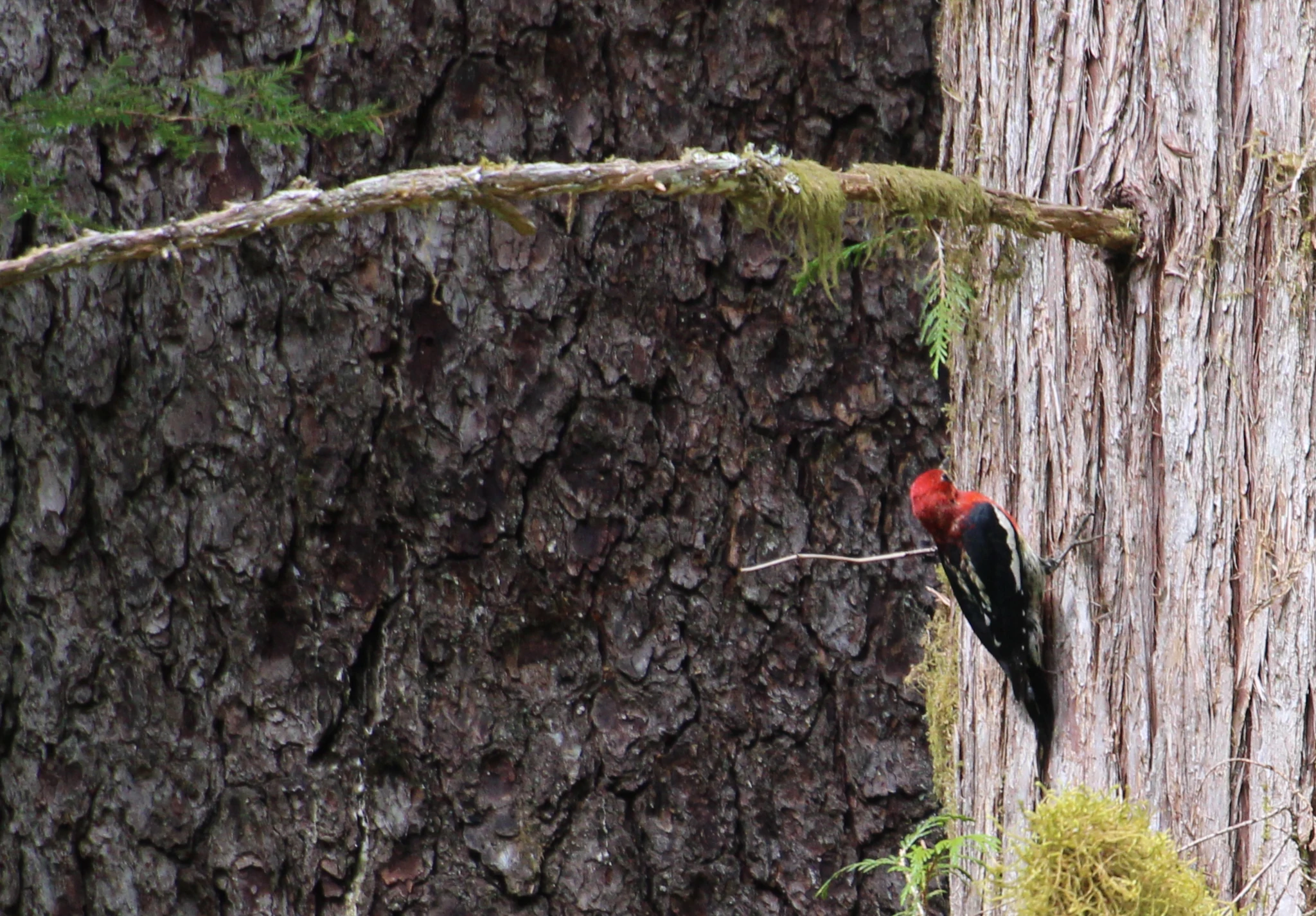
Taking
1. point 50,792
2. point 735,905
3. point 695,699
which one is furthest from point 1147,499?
point 50,792

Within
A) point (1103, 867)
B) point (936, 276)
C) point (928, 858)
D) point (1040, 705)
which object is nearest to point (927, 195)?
point (936, 276)

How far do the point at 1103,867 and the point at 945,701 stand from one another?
1.11 m

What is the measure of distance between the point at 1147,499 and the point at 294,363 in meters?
2.43

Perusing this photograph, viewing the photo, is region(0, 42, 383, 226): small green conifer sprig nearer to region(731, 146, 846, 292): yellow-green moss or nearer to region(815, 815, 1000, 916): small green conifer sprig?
region(731, 146, 846, 292): yellow-green moss

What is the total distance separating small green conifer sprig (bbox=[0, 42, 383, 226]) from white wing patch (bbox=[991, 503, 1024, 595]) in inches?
74.9

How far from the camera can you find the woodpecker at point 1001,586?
217 centimetres

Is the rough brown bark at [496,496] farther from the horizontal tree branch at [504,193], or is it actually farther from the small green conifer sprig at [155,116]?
the horizontal tree branch at [504,193]

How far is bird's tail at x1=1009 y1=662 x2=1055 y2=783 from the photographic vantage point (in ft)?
7.04

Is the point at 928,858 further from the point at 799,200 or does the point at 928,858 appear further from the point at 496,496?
the point at 496,496

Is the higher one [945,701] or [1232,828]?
[1232,828]

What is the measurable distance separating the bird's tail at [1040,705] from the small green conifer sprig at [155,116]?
2126mm

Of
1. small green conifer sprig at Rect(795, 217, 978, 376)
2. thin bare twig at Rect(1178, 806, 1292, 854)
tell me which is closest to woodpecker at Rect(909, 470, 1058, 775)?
thin bare twig at Rect(1178, 806, 1292, 854)

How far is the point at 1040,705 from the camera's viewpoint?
2152 millimetres

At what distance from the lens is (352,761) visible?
11.8 ft
